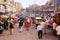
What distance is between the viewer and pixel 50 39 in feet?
58.7

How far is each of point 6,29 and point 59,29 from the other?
14264 millimetres

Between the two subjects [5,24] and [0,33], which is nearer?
[0,33]

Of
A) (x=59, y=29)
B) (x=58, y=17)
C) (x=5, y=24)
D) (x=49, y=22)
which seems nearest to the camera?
(x=59, y=29)

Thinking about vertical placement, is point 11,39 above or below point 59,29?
below

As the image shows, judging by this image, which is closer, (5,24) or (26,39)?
(26,39)

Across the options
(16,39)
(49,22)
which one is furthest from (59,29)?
(49,22)

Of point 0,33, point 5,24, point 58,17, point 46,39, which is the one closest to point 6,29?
point 5,24

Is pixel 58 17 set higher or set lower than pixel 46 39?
higher

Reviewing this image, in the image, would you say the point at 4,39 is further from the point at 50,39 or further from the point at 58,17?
the point at 58,17

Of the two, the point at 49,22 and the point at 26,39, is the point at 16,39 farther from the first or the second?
the point at 49,22

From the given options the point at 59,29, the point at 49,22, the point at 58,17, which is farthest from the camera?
the point at 49,22

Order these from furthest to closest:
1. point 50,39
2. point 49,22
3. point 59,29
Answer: point 49,22 < point 50,39 < point 59,29

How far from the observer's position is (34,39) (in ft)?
59.0

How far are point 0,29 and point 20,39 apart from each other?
190 inches
